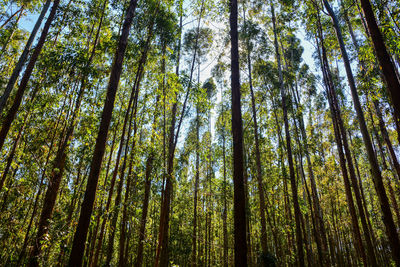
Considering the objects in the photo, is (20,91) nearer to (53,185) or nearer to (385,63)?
(53,185)

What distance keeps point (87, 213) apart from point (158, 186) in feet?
24.1

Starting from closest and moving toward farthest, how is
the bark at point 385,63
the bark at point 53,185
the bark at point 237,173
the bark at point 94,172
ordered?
1. the bark at point 385,63
2. the bark at point 94,172
3. the bark at point 237,173
4. the bark at point 53,185

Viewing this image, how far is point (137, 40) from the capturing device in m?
6.91

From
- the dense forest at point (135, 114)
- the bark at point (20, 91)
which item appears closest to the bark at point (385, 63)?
the dense forest at point (135, 114)

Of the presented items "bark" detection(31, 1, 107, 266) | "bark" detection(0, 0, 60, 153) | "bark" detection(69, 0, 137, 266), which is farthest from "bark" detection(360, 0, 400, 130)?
"bark" detection(0, 0, 60, 153)

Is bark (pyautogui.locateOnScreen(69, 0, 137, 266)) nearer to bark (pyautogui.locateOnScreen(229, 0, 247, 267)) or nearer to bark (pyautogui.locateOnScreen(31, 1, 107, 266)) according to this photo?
bark (pyautogui.locateOnScreen(31, 1, 107, 266))

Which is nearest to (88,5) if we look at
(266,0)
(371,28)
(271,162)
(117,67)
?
(117,67)

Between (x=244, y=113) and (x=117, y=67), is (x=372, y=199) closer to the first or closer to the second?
(x=244, y=113)

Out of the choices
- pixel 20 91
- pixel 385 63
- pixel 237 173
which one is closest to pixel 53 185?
pixel 20 91

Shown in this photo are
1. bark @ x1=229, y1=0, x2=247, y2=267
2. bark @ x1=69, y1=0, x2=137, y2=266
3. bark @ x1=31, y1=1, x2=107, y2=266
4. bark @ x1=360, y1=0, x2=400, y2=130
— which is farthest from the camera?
bark @ x1=31, y1=1, x2=107, y2=266

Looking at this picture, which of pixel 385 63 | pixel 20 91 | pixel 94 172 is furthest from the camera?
pixel 20 91

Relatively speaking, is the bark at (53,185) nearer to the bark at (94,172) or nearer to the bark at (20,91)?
the bark at (94,172)

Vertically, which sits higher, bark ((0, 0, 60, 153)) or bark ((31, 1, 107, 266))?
bark ((0, 0, 60, 153))

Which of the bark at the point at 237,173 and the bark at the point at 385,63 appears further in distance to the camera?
the bark at the point at 237,173
